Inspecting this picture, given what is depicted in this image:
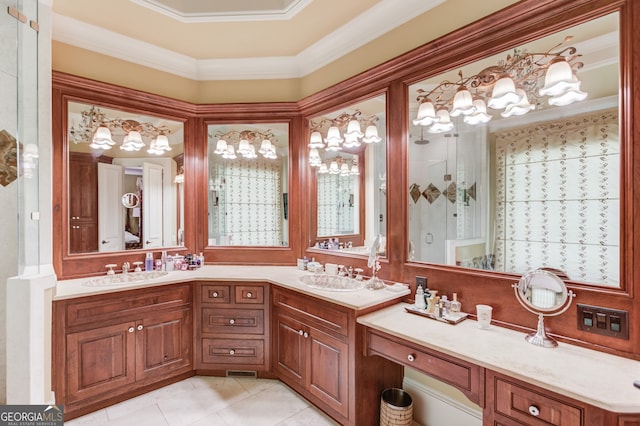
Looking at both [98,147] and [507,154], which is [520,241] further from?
[98,147]

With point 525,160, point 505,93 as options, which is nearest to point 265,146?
point 505,93

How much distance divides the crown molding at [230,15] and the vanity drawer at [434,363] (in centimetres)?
246

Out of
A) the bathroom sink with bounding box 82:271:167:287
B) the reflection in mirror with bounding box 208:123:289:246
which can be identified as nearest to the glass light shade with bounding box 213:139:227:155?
the reflection in mirror with bounding box 208:123:289:246

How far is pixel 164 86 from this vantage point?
9.61ft

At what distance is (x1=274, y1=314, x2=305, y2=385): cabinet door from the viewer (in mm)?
2270

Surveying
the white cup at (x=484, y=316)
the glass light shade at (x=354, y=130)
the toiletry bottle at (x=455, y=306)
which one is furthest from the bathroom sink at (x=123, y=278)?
the white cup at (x=484, y=316)

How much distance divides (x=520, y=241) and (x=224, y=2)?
2.69 metres

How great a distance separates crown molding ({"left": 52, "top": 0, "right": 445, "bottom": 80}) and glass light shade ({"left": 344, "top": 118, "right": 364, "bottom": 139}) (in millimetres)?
636

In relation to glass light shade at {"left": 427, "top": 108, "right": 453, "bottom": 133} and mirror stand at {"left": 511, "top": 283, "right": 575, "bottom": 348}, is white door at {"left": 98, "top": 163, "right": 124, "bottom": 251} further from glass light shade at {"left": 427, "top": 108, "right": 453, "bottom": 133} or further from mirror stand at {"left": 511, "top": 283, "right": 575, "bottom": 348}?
mirror stand at {"left": 511, "top": 283, "right": 575, "bottom": 348}

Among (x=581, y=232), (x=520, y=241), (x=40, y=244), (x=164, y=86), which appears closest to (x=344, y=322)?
(x=520, y=241)

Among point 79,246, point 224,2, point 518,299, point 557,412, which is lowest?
point 557,412

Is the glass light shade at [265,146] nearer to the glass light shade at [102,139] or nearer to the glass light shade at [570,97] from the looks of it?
the glass light shade at [102,139]

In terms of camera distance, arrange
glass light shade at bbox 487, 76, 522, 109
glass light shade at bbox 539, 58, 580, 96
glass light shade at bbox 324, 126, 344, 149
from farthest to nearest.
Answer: glass light shade at bbox 324, 126, 344, 149, glass light shade at bbox 487, 76, 522, 109, glass light shade at bbox 539, 58, 580, 96

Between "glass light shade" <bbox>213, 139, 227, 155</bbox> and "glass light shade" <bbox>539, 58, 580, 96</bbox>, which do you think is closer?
"glass light shade" <bbox>539, 58, 580, 96</bbox>
